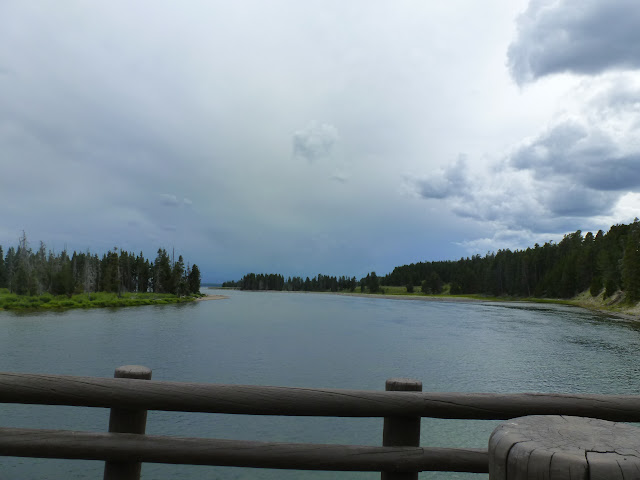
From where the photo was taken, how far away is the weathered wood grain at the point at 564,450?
196 cm

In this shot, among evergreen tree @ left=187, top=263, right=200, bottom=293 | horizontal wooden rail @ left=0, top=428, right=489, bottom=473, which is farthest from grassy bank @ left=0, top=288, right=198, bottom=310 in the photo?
horizontal wooden rail @ left=0, top=428, right=489, bottom=473

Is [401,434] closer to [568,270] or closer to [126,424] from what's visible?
[126,424]

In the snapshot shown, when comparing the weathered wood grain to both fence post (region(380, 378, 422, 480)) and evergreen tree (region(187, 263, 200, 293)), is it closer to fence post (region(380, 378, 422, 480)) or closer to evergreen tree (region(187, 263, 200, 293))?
fence post (region(380, 378, 422, 480))

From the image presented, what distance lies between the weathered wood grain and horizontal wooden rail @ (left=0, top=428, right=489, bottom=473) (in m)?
1.31

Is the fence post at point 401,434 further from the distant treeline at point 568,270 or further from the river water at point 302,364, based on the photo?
the distant treeline at point 568,270

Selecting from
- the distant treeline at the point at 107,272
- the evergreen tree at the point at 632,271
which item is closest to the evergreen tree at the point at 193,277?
the distant treeline at the point at 107,272

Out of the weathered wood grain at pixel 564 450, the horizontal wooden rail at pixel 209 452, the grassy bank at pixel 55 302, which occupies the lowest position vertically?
the grassy bank at pixel 55 302

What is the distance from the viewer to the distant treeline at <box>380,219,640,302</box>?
96.2 m

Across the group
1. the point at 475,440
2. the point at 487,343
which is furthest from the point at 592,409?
the point at 487,343

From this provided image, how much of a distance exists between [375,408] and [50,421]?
2073cm

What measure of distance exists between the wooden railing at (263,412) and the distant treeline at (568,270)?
9833cm

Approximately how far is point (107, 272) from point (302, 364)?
125221 millimetres

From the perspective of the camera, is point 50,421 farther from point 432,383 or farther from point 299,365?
point 432,383

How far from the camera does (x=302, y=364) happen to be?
107 ft
